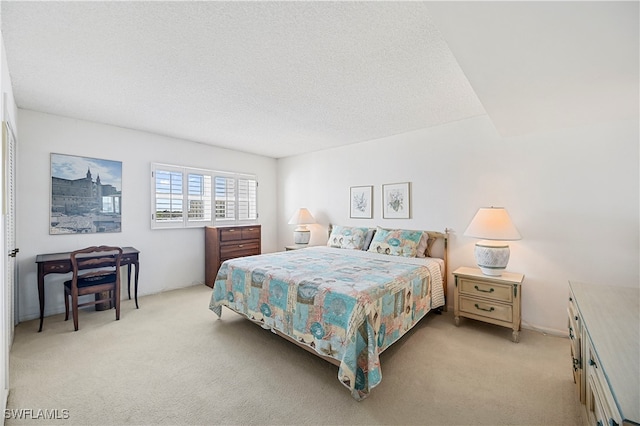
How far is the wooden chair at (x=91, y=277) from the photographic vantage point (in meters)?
2.83

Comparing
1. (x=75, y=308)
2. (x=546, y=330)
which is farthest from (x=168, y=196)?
(x=546, y=330)

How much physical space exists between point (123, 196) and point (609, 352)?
4.88 m

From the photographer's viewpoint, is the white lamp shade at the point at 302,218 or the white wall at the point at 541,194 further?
the white lamp shade at the point at 302,218

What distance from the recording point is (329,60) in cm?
207

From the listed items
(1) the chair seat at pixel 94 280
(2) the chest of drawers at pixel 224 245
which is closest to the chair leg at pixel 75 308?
(1) the chair seat at pixel 94 280

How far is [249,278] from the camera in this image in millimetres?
2766

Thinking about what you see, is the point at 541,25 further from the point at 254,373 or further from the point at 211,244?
the point at 211,244

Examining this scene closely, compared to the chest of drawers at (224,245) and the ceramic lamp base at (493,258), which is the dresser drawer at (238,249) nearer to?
the chest of drawers at (224,245)

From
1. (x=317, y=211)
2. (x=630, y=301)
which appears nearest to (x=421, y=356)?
(x=630, y=301)

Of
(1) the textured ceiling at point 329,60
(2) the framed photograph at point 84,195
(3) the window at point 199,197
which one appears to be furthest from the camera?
(3) the window at point 199,197

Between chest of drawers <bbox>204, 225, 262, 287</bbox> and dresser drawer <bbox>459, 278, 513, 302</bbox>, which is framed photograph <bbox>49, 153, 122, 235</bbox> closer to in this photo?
chest of drawers <bbox>204, 225, 262, 287</bbox>

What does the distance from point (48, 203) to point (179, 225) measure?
154 cm

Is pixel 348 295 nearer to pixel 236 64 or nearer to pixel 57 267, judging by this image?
pixel 236 64

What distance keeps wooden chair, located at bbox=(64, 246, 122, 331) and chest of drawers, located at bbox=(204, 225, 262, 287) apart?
144 centimetres
